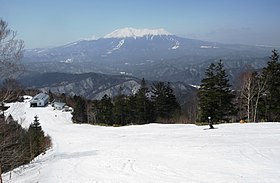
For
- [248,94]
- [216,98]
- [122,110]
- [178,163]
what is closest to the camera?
[178,163]

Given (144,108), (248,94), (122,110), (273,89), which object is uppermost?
(273,89)

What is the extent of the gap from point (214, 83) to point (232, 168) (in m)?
23.5

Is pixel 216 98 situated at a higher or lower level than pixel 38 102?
higher

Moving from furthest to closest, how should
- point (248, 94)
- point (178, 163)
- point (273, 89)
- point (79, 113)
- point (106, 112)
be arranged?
1. point (79, 113)
2. point (106, 112)
3. point (273, 89)
4. point (248, 94)
5. point (178, 163)

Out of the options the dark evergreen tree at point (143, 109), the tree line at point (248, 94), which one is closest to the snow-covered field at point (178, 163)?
the tree line at point (248, 94)

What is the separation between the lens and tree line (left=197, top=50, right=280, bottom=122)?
3116 cm

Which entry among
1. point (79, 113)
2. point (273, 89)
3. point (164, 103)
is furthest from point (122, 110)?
point (273, 89)

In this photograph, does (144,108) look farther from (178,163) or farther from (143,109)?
(178,163)

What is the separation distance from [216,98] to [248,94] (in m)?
4.71

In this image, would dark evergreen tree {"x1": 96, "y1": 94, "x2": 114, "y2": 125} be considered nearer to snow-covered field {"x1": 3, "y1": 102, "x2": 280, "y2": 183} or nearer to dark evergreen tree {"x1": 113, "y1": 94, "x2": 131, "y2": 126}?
dark evergreen tree {"x1": 113, "y1": 94, "x2": 131, "y2": 126}

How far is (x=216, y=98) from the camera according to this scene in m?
33.8

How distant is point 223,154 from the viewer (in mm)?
14086

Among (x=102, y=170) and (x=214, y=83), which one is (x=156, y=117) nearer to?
(x=214, y=83)

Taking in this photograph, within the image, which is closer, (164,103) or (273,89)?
(273,89)
